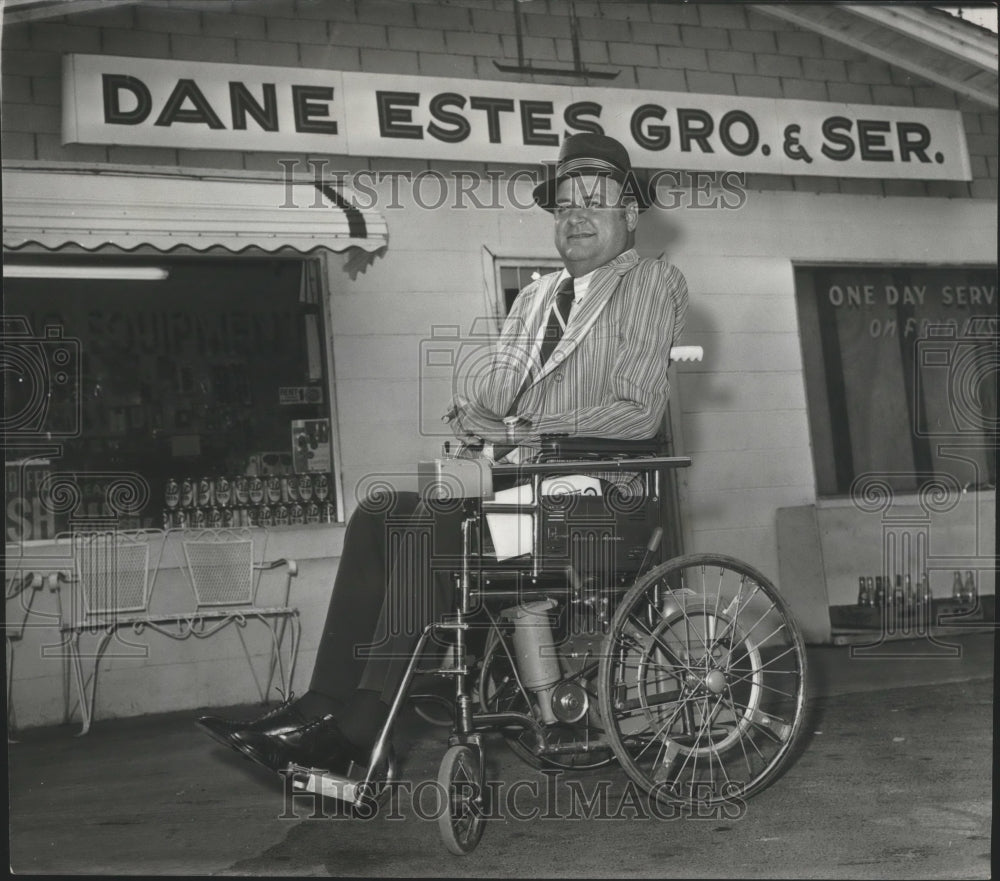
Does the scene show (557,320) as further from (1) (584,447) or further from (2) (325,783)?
(2) (325,783)

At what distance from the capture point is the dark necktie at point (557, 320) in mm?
3328

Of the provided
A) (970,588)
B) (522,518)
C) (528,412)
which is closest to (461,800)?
(522,518)

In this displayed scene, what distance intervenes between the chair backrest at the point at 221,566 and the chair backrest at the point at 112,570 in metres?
0.20

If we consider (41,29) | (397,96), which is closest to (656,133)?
(397,96)

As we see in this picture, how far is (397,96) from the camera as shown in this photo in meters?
5.10

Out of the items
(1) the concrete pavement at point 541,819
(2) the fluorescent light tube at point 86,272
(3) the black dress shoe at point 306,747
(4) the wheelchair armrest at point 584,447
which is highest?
(2) the fluorescent light tube at point 86,272

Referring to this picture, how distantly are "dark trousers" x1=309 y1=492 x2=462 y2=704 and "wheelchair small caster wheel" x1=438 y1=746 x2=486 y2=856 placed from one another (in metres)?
0.22

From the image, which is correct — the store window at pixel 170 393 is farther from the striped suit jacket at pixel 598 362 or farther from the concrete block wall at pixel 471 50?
the striped suit jacket at pixel 598 362

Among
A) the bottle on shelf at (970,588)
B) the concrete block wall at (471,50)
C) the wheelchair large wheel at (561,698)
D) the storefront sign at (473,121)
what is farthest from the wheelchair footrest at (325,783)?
the bottle on shelf at (970,588)

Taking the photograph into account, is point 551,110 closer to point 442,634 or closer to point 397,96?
point 397,96

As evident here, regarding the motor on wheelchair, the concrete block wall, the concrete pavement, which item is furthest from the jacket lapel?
the concrete block wall

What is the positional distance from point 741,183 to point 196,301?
9.11ft

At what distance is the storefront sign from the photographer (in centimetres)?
466

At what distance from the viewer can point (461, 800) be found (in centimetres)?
267
